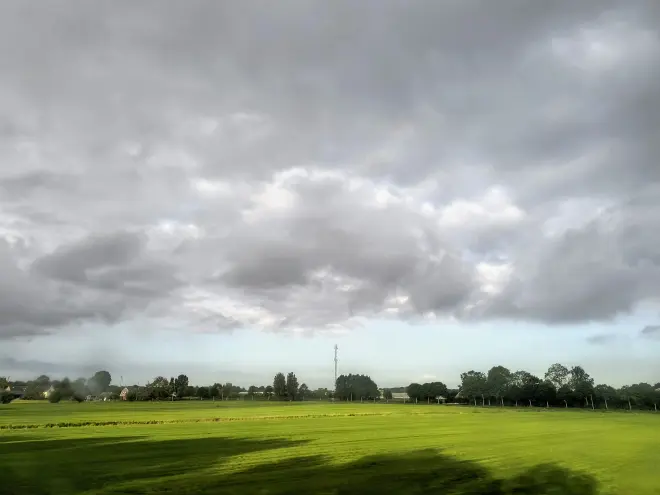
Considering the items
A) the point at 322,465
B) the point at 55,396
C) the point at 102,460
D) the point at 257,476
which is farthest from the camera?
the point at 55,396

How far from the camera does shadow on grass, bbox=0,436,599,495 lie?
80.0 ft

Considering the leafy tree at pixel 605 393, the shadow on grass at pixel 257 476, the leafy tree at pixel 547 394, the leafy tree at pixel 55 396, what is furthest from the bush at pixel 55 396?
the leafy tree at pixel 605 393

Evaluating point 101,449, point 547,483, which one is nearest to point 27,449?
point 101,449

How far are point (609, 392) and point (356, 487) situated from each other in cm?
18330

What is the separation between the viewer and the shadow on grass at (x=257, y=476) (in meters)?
24.4

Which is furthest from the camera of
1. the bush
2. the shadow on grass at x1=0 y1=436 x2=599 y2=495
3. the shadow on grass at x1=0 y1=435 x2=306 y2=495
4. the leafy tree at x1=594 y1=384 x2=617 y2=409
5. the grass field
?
the bush

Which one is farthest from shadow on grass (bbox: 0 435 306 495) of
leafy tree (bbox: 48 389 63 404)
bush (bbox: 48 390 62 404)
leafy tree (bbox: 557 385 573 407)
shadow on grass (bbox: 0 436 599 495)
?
leafy tree (bbox: 557 385 573 407)

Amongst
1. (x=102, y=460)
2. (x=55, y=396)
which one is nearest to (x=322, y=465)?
(x=102, y=460)

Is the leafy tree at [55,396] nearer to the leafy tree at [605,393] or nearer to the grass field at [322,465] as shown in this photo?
the grass field at [322,465]

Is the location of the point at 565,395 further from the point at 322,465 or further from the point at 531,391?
the point at 322,465

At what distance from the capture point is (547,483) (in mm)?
27031

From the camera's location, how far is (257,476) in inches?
1065

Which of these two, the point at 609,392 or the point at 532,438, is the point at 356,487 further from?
the point at 609,392

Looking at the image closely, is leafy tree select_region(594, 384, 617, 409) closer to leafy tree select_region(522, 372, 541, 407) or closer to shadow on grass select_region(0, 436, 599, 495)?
Answer: leafy tree select_region(522, 372, 541, 407)
